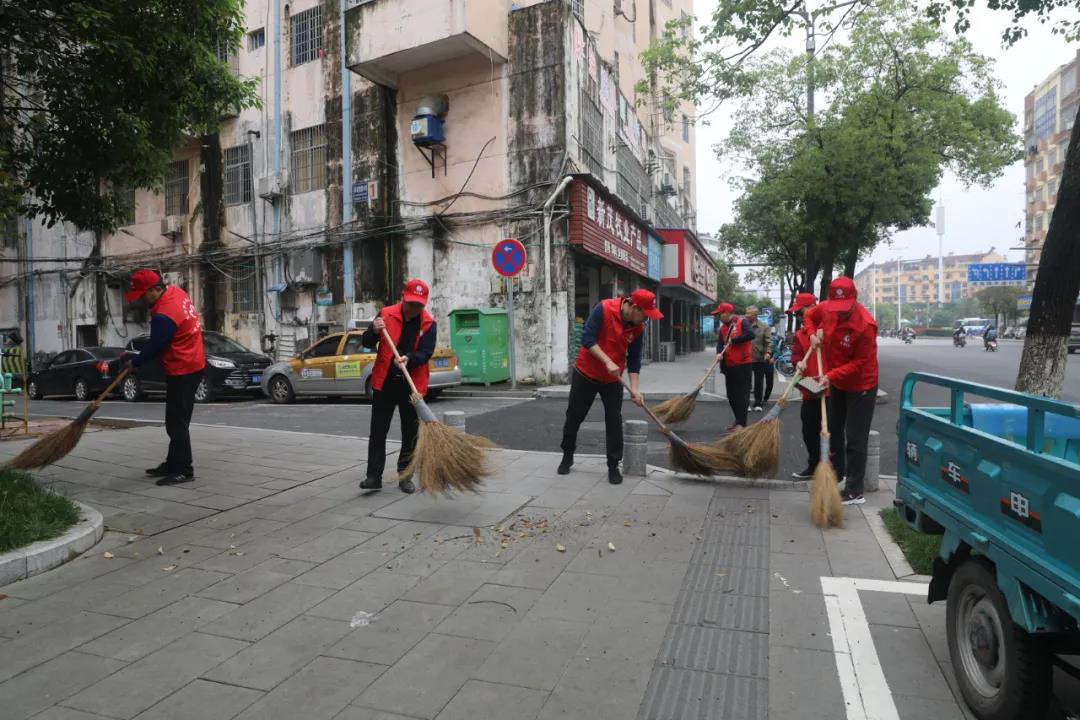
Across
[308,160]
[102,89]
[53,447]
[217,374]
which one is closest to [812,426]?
[53,447]

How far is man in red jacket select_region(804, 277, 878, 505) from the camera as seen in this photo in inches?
207

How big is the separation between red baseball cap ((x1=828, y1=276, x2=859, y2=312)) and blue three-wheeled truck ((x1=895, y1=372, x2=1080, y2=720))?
2.34 meters

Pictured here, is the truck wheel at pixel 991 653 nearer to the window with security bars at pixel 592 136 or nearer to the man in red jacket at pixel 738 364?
the man in red jacket at pixel 738 364

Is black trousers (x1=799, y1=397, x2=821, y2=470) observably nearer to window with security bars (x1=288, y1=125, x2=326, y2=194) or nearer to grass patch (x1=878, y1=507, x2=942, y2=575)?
grass patch (x1=878, y1=507, x2=942, y2=575)

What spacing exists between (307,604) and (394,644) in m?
0.69

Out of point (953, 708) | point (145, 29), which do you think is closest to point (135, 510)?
point (145, 29)

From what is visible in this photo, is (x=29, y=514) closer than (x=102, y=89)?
Yes

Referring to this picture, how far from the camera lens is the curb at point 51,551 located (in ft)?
12.5

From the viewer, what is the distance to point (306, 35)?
18469 millimetres

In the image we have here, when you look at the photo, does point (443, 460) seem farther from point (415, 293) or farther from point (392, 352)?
point (415, 293)

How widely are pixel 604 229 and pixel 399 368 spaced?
11.8 metres

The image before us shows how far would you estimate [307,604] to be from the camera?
11.5ft

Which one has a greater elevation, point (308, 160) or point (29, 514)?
point (308, 160)

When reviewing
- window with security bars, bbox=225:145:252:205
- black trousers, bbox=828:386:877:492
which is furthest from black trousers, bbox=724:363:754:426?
window with security bars, bbox=225:145:252:205
